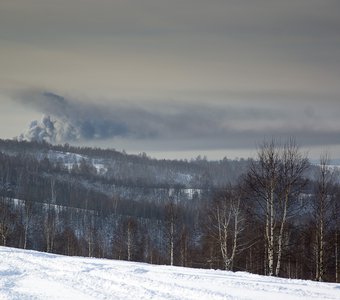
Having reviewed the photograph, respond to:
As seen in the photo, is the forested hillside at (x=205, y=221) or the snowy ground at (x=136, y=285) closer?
the snowy ground at (x=136, y=285)

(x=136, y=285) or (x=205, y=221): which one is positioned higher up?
(x=136, y=285)

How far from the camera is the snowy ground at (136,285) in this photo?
44.9 ft

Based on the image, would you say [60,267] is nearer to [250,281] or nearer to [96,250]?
[250,281]

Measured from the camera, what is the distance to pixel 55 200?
152 metres

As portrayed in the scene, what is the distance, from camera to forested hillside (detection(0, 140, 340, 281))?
2919cm

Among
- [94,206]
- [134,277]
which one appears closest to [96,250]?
[94,206]

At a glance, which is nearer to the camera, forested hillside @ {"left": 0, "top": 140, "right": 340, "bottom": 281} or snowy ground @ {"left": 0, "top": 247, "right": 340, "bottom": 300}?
snowy ground @ {"left": 0, "top": 247, "right": 340, "bottom": 300}

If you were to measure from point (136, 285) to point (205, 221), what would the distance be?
48.5m

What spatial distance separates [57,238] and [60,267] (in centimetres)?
7080

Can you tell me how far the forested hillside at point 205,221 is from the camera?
29188 millimetres

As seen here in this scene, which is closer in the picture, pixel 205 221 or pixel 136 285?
pixel 136 285

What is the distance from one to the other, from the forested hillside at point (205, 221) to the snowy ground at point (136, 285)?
11.1m

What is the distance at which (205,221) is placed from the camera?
62969mm

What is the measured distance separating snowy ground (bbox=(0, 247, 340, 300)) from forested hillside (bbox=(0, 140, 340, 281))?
11096mm
